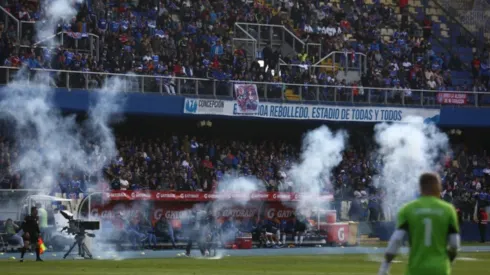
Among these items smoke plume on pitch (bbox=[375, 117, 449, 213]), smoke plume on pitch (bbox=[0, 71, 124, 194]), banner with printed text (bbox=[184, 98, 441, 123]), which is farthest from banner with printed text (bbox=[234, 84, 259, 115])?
smoke plume on pitch (bbox=[375, 117, 449, 213])

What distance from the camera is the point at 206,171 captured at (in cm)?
4744

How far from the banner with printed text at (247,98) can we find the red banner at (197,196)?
496 centimetres

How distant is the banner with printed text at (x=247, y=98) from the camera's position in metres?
49.7

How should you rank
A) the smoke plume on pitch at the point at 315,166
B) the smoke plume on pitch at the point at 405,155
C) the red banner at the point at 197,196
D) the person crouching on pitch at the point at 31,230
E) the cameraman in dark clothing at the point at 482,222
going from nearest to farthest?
the person crouching on pitch at the point at 31,230 < the red banner at the point at 197,196 < the smoke plume on pitch at the point at 315,166 < the smoke plume on pitch at the point at 405,155 < the cameraman in dark clothing at the point at 482,222

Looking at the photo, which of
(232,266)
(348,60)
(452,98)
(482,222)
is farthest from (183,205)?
(452,98)

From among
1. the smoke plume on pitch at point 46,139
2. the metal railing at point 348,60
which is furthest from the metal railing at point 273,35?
the smoke plume on pitch at point 46,139

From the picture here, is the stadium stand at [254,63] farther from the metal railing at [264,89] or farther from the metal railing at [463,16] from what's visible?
the metal railing at [463,16]

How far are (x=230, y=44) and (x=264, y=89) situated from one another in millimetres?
3147

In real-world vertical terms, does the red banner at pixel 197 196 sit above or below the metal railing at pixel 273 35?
below

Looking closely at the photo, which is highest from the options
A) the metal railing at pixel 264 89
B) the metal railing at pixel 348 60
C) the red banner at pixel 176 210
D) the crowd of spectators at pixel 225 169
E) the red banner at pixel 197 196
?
the metal railing at pixel 348 60

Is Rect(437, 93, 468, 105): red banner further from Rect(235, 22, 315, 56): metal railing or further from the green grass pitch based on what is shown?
the green grass pitch

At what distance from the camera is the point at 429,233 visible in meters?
12.6

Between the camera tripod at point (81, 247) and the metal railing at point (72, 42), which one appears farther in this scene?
the metal railing at point (72, 42)

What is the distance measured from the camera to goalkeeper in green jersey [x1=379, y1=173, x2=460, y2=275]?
12.6 m
